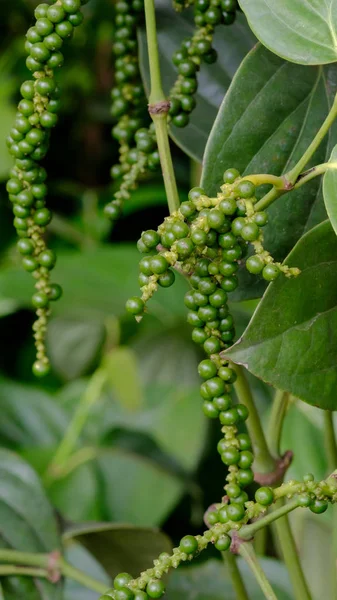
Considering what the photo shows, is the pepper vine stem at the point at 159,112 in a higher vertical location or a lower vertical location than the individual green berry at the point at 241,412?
higher

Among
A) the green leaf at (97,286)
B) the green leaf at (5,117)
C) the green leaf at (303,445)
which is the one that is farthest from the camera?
the green leaf at (5,117)

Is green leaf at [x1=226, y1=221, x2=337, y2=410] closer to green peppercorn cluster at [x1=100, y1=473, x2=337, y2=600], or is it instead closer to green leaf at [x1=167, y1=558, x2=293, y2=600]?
green peppercorn cluster at [x1=100, y1=473, x2=337, y2=600]

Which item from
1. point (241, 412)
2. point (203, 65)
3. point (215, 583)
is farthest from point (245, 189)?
point (215, 583)

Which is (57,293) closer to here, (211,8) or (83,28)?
(211,8)

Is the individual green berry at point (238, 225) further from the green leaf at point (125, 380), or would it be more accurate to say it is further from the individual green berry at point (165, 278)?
the green leaf at point (125, 380)

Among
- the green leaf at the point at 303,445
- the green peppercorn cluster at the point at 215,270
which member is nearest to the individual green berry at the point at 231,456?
the green peppercorn cluster at the point at 215,270

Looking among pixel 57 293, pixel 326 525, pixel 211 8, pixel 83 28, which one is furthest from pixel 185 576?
pixel 83 28
